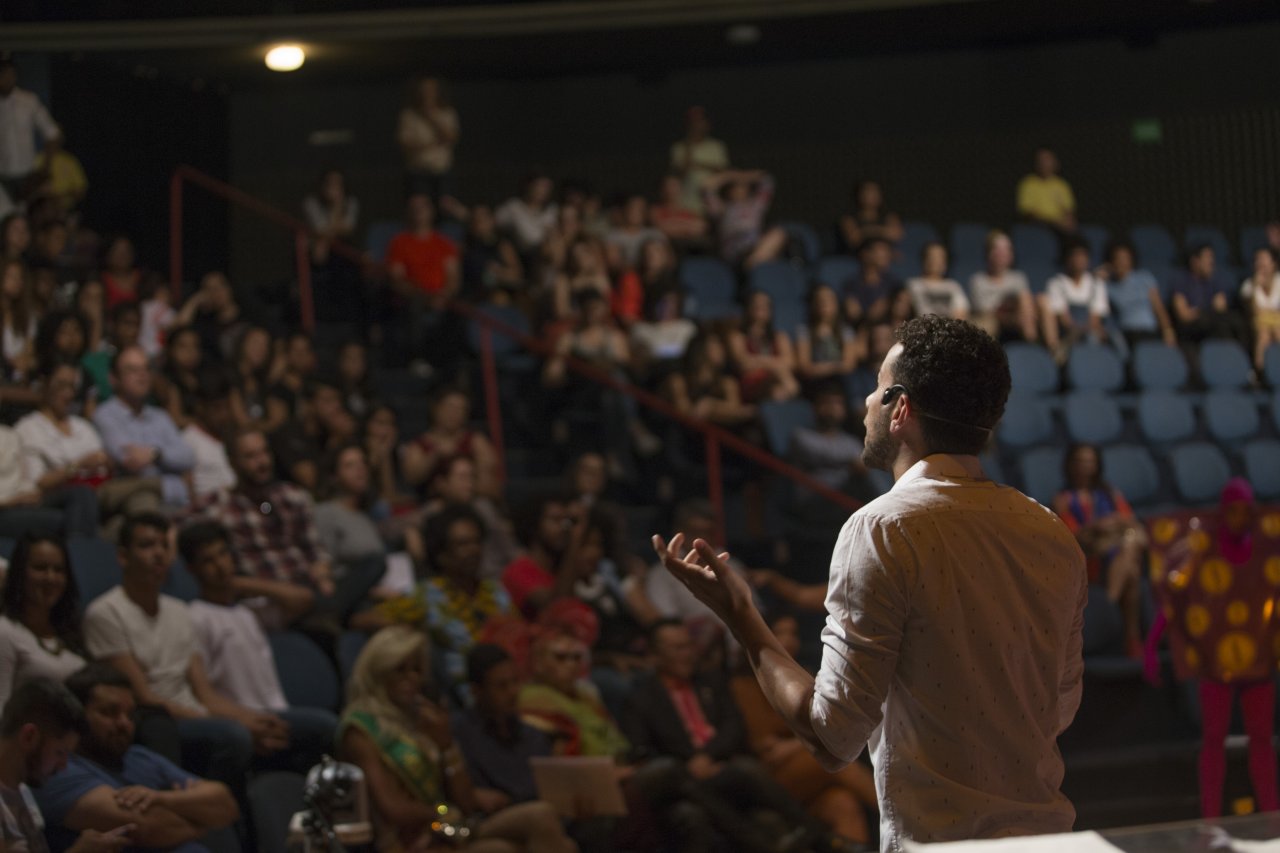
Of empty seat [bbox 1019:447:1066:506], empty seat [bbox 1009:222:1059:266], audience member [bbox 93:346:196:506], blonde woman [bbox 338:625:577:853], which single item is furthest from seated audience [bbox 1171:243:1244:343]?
blonde woman [bbox 338:625:577:853]

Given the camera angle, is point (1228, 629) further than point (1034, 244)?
No

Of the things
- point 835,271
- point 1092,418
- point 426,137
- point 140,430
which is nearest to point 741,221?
point 835,271

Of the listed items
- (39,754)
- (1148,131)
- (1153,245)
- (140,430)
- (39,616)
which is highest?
(1148,131)

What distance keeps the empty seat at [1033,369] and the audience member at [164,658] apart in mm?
4715

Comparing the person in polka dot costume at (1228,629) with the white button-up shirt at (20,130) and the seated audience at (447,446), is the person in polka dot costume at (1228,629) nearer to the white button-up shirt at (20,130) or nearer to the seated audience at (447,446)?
the seated audience at (447,446)

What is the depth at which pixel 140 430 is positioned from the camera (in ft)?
18.9

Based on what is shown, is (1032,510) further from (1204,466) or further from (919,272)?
(919,272)

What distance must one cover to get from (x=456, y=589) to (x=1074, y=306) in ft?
15.2

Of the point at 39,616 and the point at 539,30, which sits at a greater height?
the point at 539,30

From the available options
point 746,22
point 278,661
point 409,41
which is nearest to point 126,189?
point 409,41

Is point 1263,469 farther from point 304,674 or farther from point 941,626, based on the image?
point 941,626

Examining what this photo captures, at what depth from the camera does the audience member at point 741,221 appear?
8922mm

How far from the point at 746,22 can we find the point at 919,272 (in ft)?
6.05

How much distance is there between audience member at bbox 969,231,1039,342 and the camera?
8.28 m
